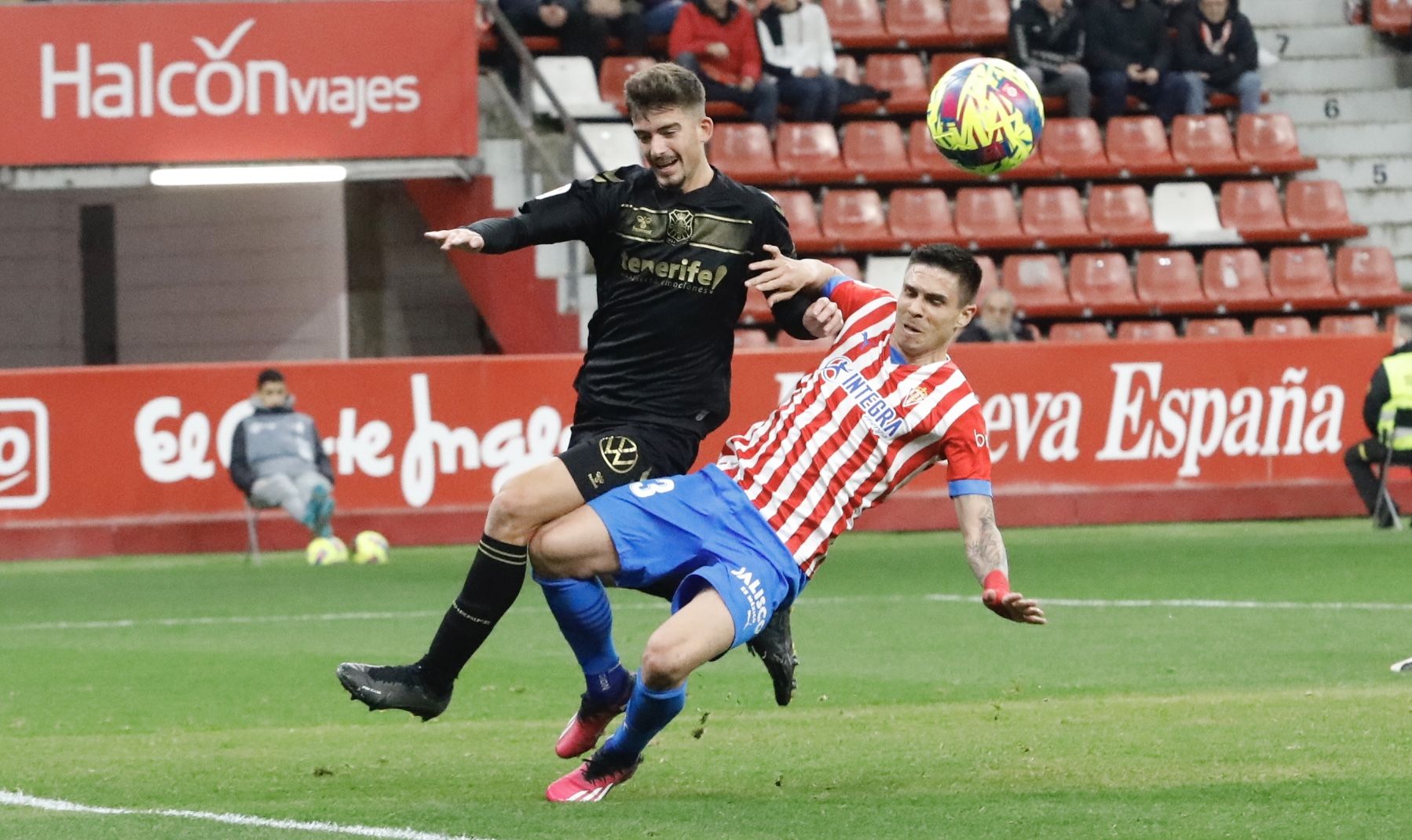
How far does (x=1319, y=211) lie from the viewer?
69.3ft

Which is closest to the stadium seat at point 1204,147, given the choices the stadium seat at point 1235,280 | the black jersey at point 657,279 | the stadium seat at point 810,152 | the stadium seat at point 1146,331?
the stadium seat at point 1235,280

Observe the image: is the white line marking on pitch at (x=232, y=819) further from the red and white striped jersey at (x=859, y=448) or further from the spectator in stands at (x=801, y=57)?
the spectator in stands at (x=801, y=57)

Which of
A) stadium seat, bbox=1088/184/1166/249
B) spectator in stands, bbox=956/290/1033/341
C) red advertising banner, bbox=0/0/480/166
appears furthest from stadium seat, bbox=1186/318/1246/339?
red advertising banner, bbox=0/0/480/166

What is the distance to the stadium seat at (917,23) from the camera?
70.4ft

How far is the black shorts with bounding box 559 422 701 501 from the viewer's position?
6551mm

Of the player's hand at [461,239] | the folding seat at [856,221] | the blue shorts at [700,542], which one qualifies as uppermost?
the folding seat at [856,221]

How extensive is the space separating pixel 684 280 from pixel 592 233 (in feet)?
1.09

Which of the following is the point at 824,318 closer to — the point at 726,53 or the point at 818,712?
the point at 818,712

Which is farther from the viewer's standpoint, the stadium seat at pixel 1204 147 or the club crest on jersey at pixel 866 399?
the stadium seat at pixel 1204 147

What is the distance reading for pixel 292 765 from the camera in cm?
712

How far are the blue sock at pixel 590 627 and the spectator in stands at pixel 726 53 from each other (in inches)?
498

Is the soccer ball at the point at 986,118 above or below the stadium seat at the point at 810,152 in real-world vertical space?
below

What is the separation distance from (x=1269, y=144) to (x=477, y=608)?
16514mm

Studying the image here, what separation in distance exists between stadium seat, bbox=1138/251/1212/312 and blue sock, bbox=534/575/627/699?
550 inches
